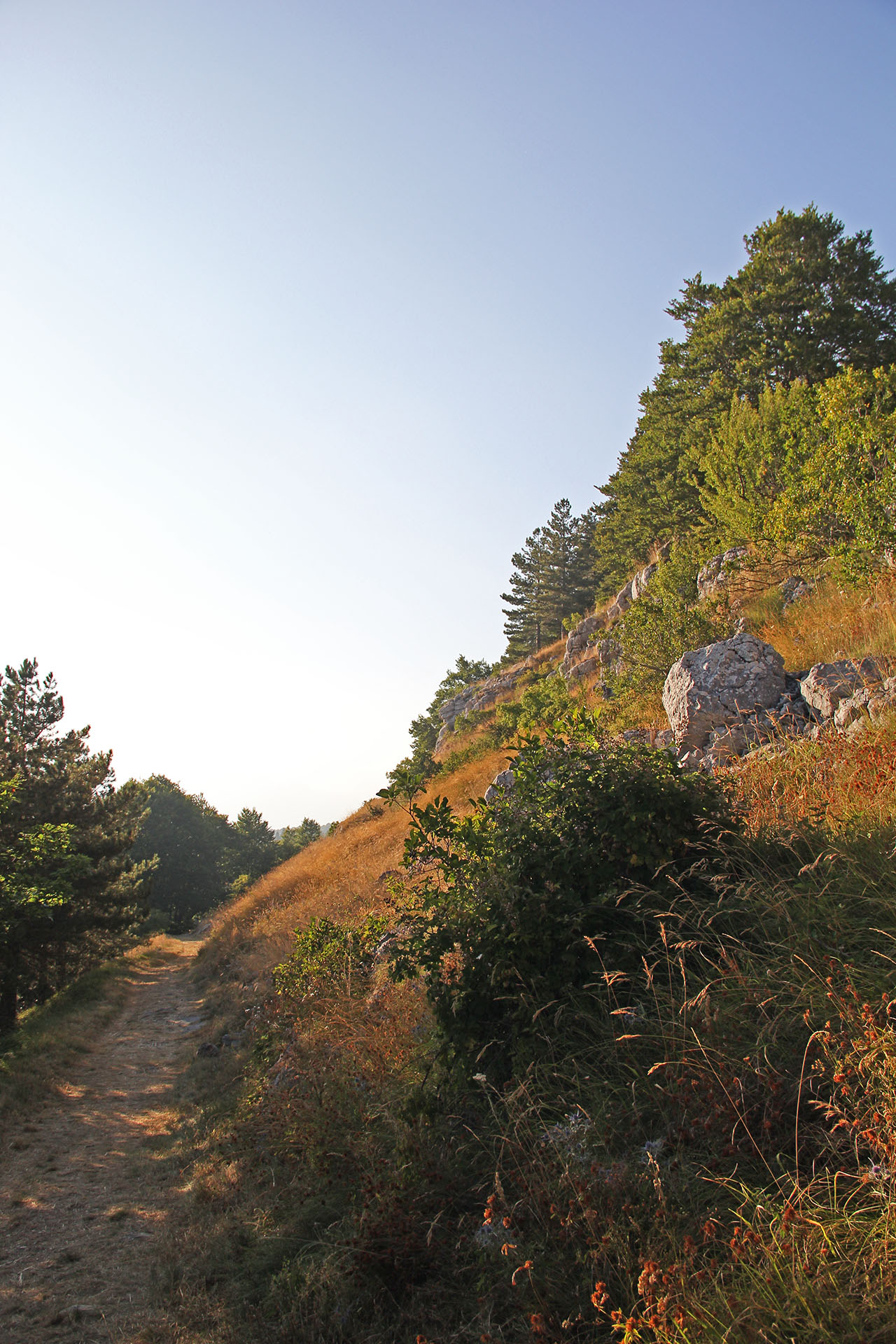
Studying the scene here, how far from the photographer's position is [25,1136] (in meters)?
8.36

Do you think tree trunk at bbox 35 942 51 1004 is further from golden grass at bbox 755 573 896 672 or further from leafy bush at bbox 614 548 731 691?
golden grass at bbox 755 573 896 672

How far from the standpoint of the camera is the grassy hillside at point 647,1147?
7.59 feet

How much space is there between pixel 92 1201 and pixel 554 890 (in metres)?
6.13

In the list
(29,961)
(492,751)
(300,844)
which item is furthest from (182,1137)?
(300,844)

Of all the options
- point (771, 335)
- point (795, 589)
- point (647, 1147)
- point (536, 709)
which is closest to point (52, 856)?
point (536, 709)

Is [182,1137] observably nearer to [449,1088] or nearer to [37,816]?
[449,1088]

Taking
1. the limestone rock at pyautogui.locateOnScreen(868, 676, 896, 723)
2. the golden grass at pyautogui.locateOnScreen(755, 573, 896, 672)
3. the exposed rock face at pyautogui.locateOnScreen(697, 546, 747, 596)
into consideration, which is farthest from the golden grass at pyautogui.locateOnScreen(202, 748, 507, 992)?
the limestone rock at pyautogui.locateOnScreen(868, 676, 896, 723)

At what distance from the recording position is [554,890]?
4223 mm

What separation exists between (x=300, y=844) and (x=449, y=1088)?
70341 mm

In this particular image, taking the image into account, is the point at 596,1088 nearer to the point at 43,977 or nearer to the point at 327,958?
the point at 327,958

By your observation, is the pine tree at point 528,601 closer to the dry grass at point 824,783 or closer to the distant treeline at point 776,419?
the distant treeline at point 776,419

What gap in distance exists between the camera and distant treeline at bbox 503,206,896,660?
10.4 meters

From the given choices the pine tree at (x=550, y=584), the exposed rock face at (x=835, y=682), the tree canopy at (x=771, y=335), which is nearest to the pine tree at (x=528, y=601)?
the pine tree at (x=550, y=584)

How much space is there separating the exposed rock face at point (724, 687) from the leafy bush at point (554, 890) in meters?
3.29
